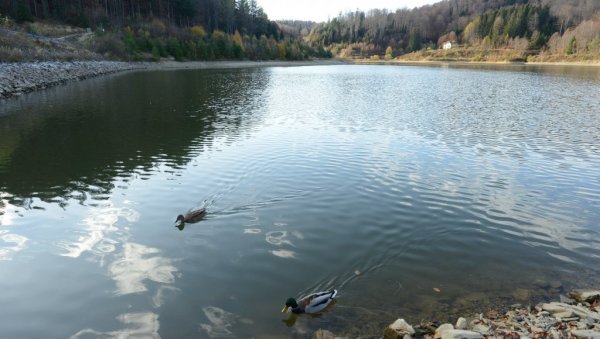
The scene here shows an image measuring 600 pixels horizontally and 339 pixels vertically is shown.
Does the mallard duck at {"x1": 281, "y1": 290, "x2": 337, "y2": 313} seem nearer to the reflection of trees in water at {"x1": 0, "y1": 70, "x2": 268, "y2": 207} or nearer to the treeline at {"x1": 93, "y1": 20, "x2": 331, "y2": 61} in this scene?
the reflection of trees in water at {"x1": 0, "y1": 70, "x2": 268, "y2": 207}

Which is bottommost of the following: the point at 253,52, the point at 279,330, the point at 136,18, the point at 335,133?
the point at 279,330

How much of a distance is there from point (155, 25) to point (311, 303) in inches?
5127

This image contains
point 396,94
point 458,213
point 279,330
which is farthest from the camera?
point 396,94

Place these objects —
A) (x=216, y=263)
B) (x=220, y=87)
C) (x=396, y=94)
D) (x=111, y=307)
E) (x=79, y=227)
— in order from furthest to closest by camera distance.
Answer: (x=220, y=87), (x=396, y=94), (x=79, y=227), (x=216, y=263), (x=111, y=307)

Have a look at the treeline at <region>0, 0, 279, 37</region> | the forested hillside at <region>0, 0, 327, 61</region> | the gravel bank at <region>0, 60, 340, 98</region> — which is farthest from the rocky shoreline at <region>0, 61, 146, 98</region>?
the treeline at <region>0, 0, 279, 37</region>

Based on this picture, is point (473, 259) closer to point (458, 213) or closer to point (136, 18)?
point (458, 213)

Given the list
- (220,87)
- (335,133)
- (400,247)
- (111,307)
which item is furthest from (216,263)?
(220,87)

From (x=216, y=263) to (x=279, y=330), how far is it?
3.16 m

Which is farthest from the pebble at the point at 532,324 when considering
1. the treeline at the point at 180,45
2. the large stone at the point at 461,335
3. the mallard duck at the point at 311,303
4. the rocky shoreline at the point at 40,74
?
the treeline at the point at 180,45

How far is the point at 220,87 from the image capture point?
55.9 metres

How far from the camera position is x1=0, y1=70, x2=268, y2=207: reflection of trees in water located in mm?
17094

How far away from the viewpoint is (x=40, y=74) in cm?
4947

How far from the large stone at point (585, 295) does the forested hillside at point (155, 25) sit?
62.4 metres

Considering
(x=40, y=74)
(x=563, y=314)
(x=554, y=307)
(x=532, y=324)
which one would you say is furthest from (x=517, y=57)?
(x=532, y=324)
